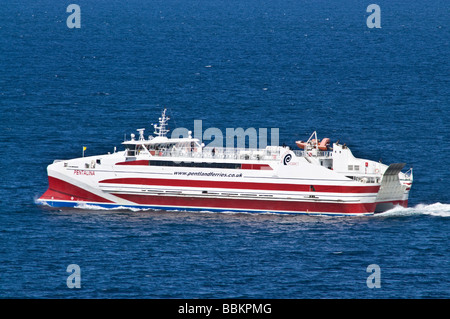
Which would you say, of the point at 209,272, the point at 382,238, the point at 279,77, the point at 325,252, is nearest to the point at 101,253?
the point at 209,272

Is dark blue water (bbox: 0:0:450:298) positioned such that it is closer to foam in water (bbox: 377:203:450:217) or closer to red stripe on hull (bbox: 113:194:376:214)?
foam in water (bbox: 377:203:450:217)

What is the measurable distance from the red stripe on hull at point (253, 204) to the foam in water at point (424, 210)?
2.54 metres

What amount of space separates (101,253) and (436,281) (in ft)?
94.3

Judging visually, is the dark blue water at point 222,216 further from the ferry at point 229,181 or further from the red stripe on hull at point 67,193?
the red stripe on hull at point 67,193

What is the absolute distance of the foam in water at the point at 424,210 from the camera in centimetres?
10506

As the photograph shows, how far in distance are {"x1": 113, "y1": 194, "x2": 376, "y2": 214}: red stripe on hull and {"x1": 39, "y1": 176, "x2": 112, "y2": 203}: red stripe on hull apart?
116 inches

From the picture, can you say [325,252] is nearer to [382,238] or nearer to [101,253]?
[382,238]

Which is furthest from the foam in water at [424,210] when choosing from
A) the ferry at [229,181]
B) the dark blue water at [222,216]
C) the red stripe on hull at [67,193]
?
the red stripe on hull at [67,193]

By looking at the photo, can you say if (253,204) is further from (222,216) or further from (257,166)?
(257,166)

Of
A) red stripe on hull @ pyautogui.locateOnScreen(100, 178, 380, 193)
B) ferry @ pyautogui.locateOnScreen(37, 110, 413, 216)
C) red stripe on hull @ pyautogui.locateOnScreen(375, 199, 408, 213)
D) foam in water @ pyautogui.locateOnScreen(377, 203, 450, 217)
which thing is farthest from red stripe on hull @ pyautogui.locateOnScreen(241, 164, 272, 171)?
foam in water @ pyautogui.locateOnScreen(377, 203, 450, 217)

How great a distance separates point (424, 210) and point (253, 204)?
17133 millimetres

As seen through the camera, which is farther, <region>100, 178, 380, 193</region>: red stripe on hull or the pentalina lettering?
the pentalina lettering

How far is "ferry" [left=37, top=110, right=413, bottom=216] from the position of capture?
10438 centimetres
